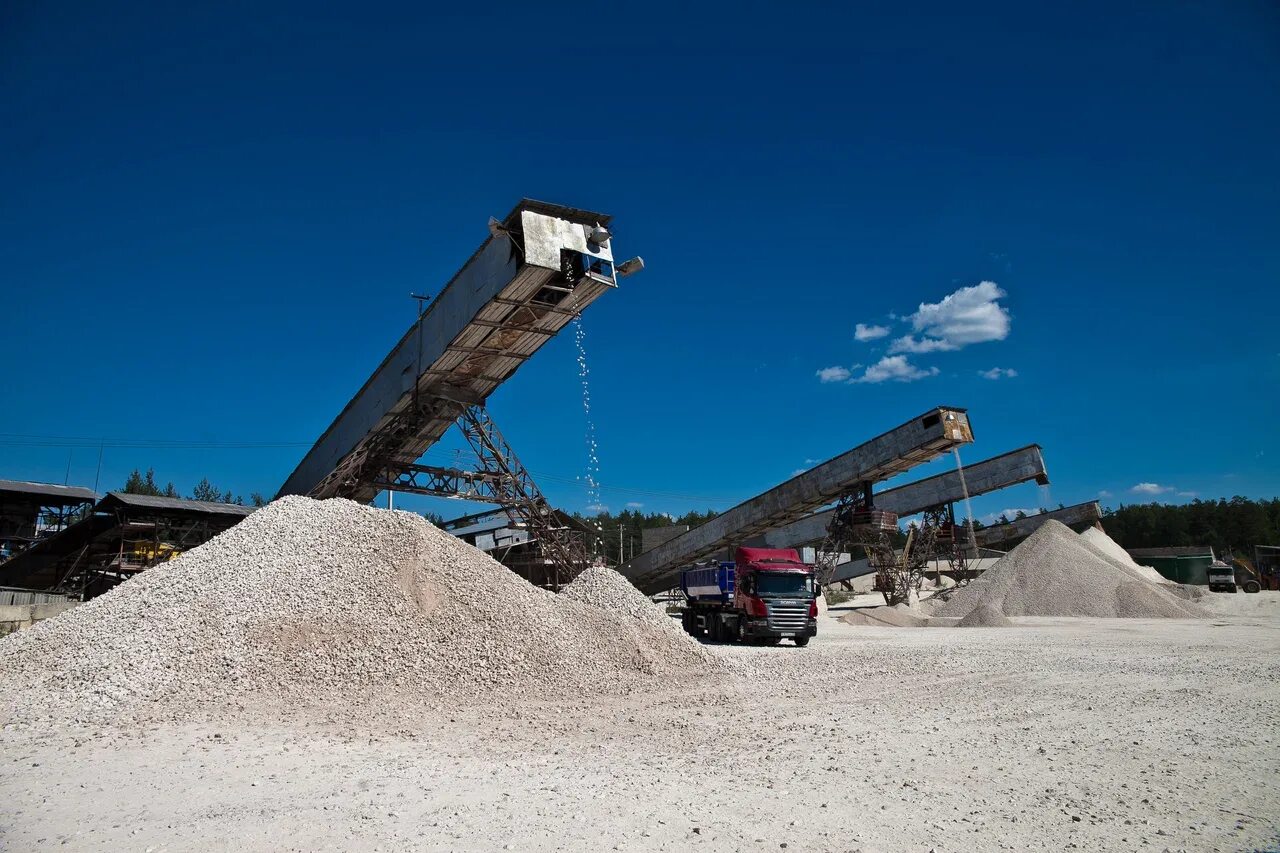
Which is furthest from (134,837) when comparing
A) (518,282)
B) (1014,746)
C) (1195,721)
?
(518,282)

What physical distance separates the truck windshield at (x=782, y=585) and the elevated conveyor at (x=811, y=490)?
8.64m

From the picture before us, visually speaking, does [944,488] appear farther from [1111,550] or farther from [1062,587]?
[1111,550]

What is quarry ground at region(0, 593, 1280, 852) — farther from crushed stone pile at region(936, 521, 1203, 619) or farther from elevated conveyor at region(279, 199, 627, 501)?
crushed stone pile at region(936, 521, 1203, 619)

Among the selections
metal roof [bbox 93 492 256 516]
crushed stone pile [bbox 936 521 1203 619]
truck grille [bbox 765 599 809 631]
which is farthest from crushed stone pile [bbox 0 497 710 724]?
crushed stone pile [bbox 936 521 1203 619]

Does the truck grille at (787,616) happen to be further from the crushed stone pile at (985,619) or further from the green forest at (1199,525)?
the green forest at (1199,525)

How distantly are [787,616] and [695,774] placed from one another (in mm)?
11524

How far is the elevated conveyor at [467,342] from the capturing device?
14227 millimetres

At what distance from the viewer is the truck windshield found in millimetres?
17406

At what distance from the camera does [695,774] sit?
6.13 metres

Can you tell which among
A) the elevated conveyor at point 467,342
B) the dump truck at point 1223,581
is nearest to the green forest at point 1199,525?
the dump truck at point 1223,581

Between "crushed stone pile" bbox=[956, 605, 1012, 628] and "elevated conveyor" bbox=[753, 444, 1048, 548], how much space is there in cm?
828

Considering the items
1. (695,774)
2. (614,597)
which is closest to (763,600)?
(614,597)

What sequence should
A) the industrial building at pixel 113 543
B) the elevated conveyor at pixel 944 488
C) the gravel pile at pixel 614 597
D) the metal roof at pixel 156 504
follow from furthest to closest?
the elevated conveyor at pixel 944 488, the industrial building at pixel 113 543, the metal roof at pixel 156 504, the gravel pile at pixel 614 597

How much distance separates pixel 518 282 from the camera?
14336 millimetres
